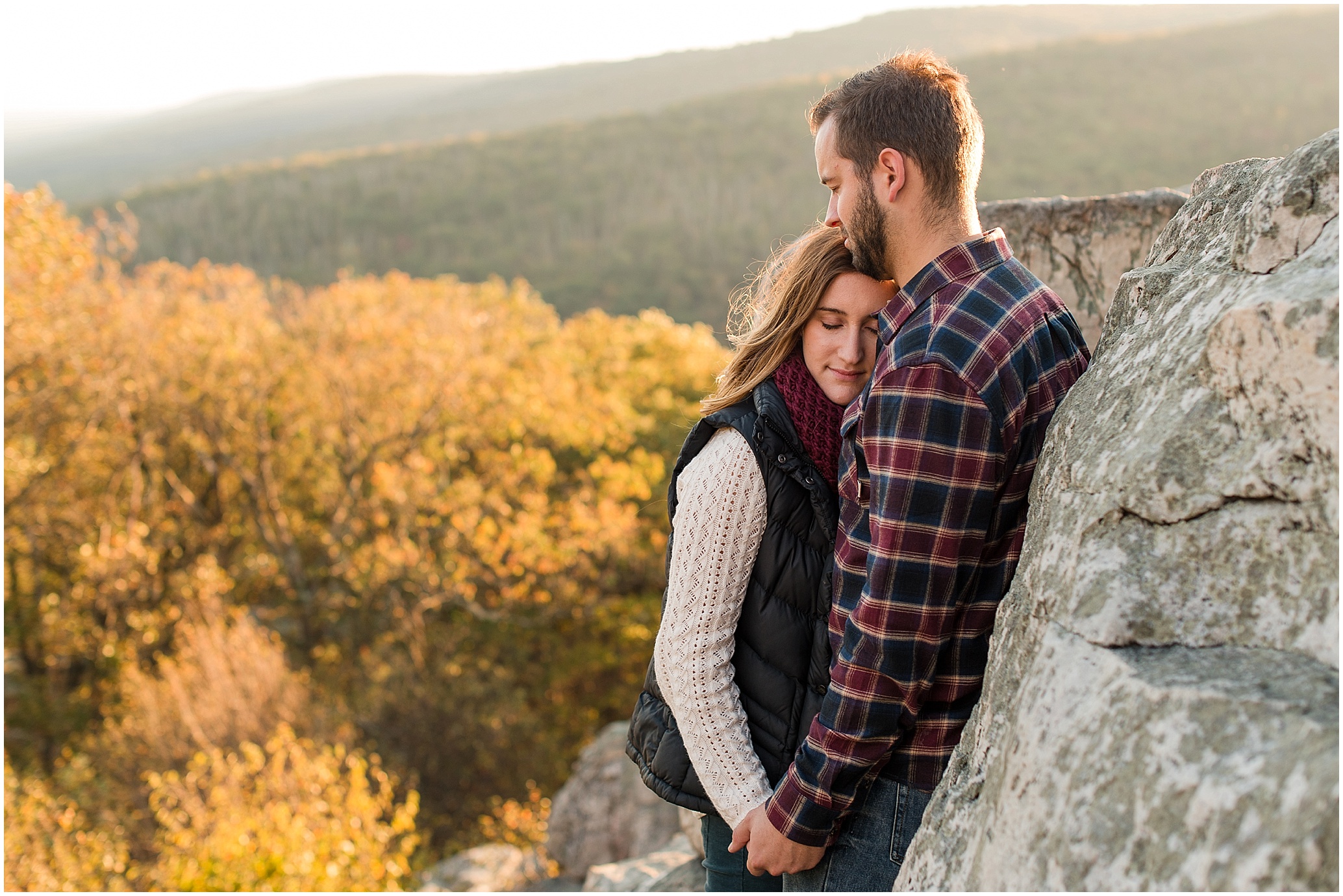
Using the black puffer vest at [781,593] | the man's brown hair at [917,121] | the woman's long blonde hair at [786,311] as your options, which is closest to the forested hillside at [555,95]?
the woman's long blonde hair at [786,311]

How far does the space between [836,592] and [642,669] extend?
820 centimetres

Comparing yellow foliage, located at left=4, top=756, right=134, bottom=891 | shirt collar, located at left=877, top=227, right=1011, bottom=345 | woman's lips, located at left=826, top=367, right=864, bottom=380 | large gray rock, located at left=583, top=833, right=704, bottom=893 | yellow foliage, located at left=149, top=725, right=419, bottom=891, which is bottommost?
yellow foliage, located at left=4, top=756, right=134, bottom=891

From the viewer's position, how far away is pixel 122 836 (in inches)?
278

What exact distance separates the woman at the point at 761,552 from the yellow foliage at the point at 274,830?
3948 millimetres

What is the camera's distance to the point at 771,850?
182 centimetres

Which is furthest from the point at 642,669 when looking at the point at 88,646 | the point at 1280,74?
the point at 1280,74

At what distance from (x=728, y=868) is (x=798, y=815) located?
390 millimetres

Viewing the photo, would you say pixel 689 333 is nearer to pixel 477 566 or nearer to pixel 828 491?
pixel 477 566

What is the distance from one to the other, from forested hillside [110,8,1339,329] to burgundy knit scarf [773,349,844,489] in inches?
1137

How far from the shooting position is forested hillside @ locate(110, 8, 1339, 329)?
35.5 m

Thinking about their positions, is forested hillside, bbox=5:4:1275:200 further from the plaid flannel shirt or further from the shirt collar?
the plaid flannel shirt

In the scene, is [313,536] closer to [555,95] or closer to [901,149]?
[901,149]

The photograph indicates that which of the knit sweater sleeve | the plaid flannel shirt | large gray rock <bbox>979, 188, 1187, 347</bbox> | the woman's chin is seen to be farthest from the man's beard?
large gray rock <bbox>979, 188, 1187, 347</bbox>

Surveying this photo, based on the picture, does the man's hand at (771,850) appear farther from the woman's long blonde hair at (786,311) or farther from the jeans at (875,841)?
the woman's long blonde hair at (786,311)
